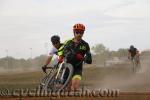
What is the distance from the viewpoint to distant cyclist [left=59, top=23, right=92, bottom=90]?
1166 centimetres

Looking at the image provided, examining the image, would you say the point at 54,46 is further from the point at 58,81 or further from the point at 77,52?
the point at 77,52

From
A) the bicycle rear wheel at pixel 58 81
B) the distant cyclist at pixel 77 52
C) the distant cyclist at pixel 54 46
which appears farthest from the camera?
the distant cyclist at pixel 54 46

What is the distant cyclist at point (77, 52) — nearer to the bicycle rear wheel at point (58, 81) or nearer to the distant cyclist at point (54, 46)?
the bicycle rear wheel at point (58, 81)

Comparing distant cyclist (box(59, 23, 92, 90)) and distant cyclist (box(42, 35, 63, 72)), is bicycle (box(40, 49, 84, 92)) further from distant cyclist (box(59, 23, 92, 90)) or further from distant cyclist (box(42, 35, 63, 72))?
distant cyclist (box(42, 35, 63, 72))

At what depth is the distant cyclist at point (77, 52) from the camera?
11656 mm

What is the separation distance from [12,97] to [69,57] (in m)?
1.84

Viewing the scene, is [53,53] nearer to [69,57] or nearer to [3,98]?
[69,57]

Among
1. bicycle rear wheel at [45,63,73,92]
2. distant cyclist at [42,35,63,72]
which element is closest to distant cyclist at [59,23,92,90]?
bicycle rear wheel at [45,63,73,92]

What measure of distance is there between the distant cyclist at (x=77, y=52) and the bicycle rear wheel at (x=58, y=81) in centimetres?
12

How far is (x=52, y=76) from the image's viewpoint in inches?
492

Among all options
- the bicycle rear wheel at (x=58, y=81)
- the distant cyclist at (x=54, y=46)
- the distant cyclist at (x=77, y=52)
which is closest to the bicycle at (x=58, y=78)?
the bicycle rear wheel at (x=58, y=81)

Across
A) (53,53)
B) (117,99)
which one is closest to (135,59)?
(53,53)

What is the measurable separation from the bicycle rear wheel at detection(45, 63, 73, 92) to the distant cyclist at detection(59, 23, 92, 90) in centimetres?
12

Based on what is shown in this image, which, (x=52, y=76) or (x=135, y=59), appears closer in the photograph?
(x=52, y=76)
